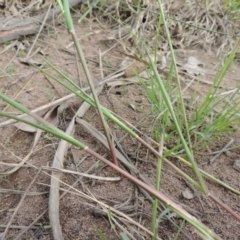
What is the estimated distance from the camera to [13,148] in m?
1.18

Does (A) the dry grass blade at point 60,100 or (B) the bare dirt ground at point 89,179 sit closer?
(B) the bare dirt ground at point 89,179

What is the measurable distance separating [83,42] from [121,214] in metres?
1.08

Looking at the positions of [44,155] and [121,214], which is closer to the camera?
[121,214]

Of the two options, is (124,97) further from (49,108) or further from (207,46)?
(207,46)

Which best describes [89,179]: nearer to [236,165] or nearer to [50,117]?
[50,117]

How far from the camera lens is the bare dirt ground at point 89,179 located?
97 cm

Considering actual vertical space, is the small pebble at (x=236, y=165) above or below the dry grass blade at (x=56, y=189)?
below

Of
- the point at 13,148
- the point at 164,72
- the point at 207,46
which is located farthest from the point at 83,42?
the point at 13,148

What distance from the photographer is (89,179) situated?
1.08 m

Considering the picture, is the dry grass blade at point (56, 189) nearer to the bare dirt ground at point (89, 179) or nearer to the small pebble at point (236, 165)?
the bare dirt ground at point (89, 179)

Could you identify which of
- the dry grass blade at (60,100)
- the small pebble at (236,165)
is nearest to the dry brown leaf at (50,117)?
the dry grass blade at (60,100)

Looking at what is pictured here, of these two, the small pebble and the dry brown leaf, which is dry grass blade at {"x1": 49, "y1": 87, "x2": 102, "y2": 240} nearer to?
the dry brown leaf

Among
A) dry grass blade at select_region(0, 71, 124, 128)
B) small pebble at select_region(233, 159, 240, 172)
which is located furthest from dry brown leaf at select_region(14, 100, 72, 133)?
small pebble at select_region(233, 159, 240, 172)

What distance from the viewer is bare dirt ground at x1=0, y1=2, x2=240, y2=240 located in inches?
38.1
